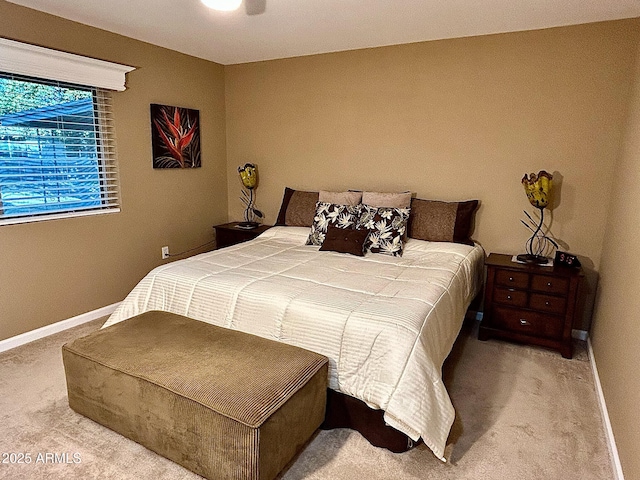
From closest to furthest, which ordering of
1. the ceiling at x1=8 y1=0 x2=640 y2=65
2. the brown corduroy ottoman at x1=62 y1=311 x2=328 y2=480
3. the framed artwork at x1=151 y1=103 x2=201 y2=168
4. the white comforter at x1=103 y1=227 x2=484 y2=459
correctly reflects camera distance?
1. the brown corduroy ottoman at x1=62 y1=311 x2=328 y2=480
2. the white comforter at x1=103 y1=227 x2=484 y2=459
3. the ceiling at x1=8 y1=0 x2=640 y2=65
4. the framed artwork at x1=151 y1=103 x2=201 y2=168

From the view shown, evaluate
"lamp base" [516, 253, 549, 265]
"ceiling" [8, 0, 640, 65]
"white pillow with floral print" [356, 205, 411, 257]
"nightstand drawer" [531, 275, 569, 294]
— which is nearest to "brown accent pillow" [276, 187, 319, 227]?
"white pillow with floral print" [356, 205, 411, 257]

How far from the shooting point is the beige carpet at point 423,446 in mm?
1718

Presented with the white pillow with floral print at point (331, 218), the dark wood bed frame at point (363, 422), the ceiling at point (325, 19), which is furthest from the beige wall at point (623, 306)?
the white pillow with floral print at point (331, 218)

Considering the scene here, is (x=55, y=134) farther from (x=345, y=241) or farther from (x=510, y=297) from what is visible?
(x=510, y=297)

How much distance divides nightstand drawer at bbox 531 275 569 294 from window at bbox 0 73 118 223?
330cm

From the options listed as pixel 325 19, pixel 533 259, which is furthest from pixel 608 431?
pixel 325 19

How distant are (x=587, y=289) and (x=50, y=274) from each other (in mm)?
4011

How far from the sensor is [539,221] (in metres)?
3.14

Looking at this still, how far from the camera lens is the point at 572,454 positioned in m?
1.85

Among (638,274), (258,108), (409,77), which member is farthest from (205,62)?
(638,274)

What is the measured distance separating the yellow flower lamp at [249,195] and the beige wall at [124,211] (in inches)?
10.3

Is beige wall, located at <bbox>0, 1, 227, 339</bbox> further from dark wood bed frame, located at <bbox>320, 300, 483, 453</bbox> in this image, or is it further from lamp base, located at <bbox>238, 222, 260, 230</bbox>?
dark wood bed frame, located at <bbox>320, 300, 483, 453</bbox>

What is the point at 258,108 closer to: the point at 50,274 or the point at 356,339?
the point at 50,274

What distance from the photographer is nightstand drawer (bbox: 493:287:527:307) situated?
9.35 feet
